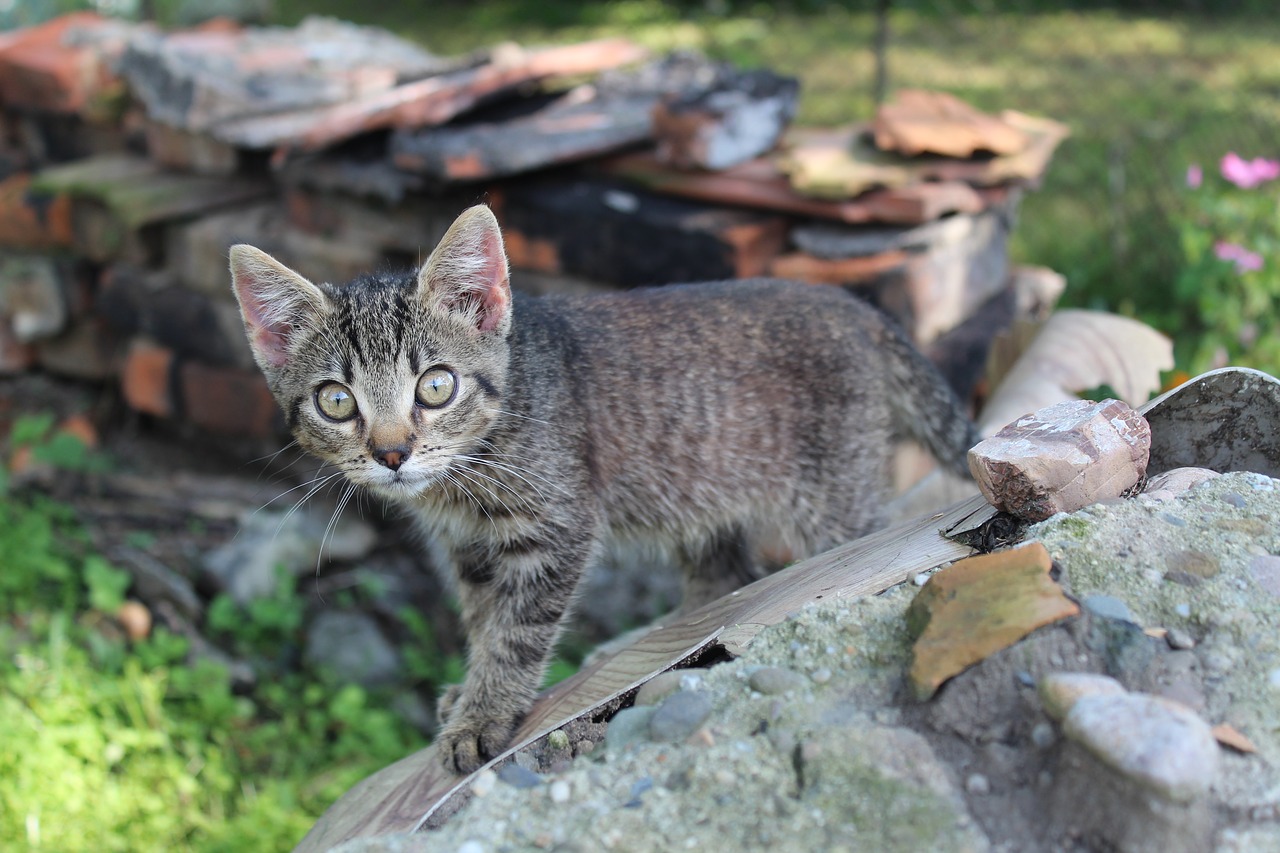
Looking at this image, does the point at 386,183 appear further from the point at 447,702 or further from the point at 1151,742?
the point at 1151,742

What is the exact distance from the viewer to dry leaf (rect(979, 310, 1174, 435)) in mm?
3766

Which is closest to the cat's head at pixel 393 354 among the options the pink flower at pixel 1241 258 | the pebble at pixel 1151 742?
the pebble at pixel 1151 742

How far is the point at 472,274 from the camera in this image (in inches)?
114

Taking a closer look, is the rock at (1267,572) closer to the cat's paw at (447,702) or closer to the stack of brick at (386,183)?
the cat's paw at (447,702)

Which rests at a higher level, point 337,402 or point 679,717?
point 337,402

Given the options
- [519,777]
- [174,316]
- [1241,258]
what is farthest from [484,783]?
[1241,258]

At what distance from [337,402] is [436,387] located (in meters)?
0.25

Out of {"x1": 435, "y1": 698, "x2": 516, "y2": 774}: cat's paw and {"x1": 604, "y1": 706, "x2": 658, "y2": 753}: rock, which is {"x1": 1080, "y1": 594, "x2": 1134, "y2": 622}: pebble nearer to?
{"x1": 604, "y1": 706, "x2": 658, "y2": 753}: rock

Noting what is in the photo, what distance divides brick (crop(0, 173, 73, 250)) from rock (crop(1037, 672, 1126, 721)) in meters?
5.75

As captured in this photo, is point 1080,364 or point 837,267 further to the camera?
point 837,267

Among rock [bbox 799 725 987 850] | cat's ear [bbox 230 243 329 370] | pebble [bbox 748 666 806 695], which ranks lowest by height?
pebble [bbox 748 666 806 695]

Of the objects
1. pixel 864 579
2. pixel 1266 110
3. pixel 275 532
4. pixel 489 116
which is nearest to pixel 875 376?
pixel 864 579

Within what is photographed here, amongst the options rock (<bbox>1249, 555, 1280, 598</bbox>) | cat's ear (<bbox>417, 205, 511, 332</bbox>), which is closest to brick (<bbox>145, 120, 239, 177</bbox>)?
cat's ear (<bbox>417, 205, 511, 332</bbox>)

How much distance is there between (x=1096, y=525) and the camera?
7.00ft
